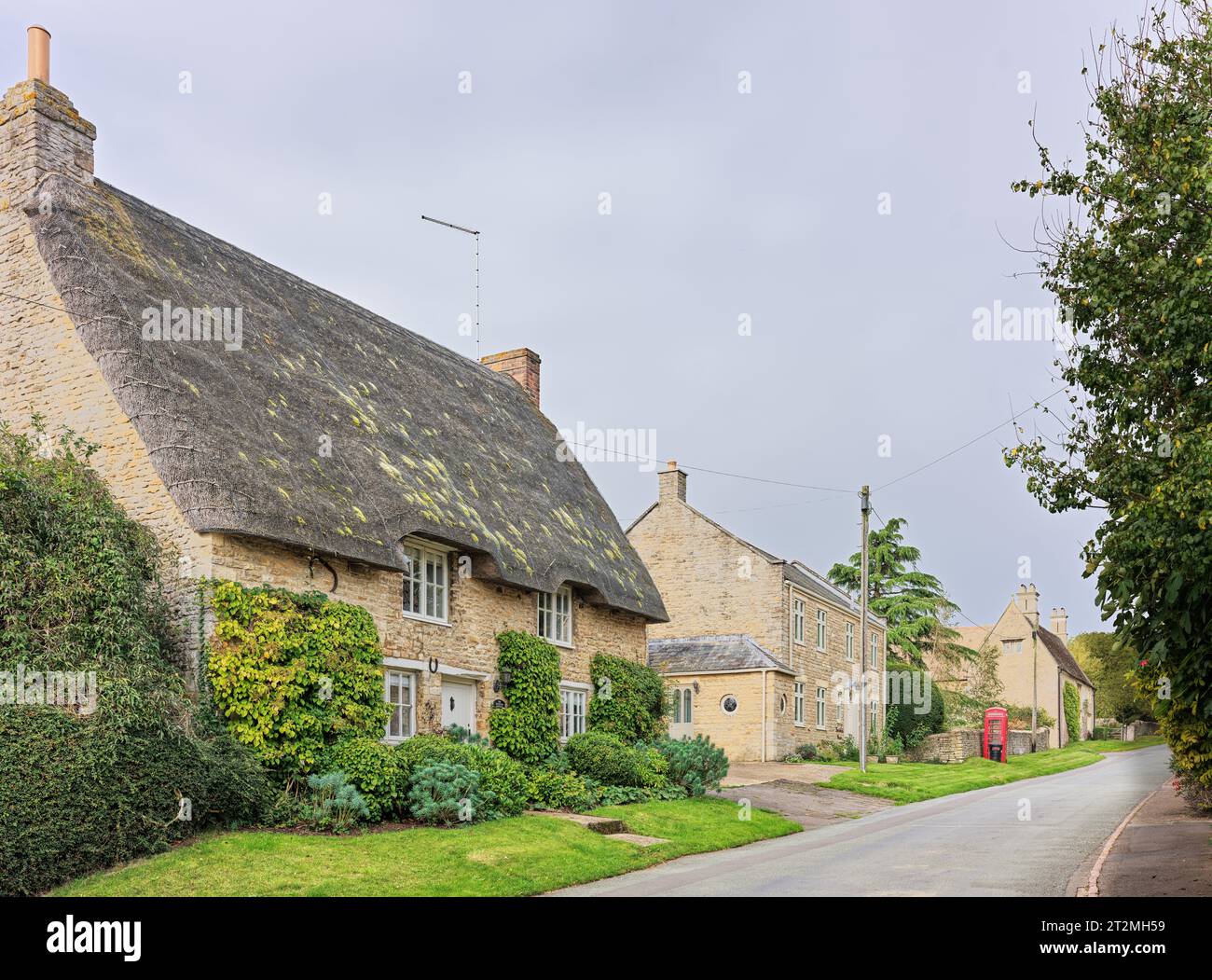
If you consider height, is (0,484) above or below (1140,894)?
above

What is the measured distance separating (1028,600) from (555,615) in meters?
Result: 55.0

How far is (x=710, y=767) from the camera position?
77.8 ft

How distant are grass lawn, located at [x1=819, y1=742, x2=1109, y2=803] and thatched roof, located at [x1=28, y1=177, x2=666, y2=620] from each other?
24.0ft

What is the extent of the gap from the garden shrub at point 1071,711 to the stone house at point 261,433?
54.0 m

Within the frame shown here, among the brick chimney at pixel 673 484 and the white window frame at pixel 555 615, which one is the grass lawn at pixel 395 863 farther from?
the brick chimney at pixel 673 484

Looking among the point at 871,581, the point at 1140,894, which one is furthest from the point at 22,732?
the point at 871,581

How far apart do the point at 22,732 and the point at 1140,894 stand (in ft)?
37.9

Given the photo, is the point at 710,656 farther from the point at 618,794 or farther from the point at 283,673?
the point at 283,673

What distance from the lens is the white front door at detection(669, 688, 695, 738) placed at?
3719 centimetres

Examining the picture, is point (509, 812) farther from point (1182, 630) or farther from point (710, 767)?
point (1182, 630)

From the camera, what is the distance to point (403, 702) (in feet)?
61.2

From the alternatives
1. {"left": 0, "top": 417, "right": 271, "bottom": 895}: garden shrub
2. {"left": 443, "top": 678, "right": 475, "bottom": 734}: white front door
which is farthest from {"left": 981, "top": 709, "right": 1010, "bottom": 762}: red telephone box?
{"left": 0, "top": 417, "right": 271, "bottom": 895}: garden shrub

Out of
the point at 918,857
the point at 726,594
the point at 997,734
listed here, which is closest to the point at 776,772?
the point at 726,594

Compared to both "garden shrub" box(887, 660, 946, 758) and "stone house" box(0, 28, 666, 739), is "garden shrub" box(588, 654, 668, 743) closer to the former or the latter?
"stone house" box(0, 28, 666, 739)
